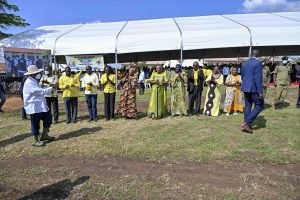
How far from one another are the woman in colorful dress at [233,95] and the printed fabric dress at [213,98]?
0.94 feet

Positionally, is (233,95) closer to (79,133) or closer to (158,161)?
(79,133)

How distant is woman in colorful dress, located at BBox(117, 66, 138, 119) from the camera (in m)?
9.25

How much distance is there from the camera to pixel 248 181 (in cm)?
456

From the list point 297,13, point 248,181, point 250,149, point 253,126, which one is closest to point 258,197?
point 248,181

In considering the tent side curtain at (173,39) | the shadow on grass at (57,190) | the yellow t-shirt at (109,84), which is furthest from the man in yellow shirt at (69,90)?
the tent side curtain at (173,39)

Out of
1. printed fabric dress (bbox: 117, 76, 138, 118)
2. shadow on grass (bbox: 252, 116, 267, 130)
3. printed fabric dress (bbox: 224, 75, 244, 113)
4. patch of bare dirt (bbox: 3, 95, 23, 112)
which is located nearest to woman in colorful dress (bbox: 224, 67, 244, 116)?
printed fabric dress (bbox: 224, 75, 244, 113)

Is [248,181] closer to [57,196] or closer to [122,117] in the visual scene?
[57,196]

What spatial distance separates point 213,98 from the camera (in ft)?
31.1

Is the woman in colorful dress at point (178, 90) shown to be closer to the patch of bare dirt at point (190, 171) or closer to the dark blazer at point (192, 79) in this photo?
the dark blazer at point (192, 79)

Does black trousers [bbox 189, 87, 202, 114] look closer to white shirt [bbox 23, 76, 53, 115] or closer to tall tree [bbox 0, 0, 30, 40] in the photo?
white shirt [bbox 23, 76, 53, 115]

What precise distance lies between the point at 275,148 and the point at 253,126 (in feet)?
6.05

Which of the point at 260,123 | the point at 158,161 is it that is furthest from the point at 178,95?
the point at 158,161

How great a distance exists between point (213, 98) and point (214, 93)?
16 cm

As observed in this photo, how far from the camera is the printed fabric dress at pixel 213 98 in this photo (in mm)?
9398
